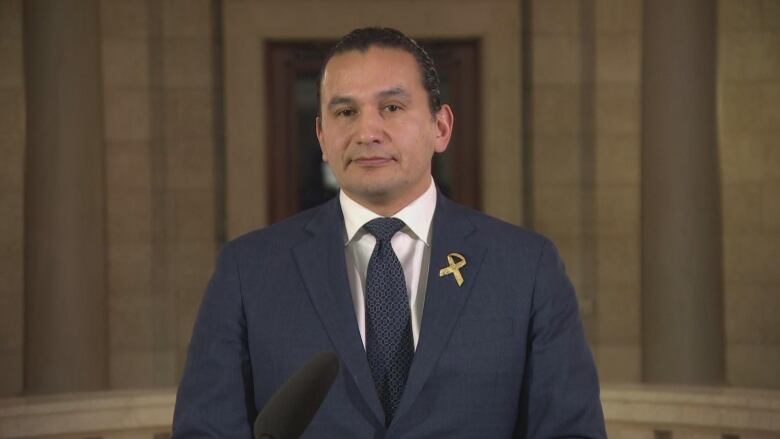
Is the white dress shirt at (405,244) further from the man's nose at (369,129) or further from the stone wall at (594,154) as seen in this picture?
the stone wall at (594,154)

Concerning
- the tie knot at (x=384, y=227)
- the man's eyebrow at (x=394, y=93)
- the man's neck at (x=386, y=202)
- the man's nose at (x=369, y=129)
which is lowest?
the tie knot at (x=384, y=227)

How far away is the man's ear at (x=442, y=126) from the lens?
6.45 feet

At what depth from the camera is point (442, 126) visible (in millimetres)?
1989

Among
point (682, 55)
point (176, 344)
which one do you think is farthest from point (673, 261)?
point (176, 344)

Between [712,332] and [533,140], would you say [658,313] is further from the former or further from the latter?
[533,140]

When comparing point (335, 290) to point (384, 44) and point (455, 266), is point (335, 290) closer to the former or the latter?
point (455, 266)

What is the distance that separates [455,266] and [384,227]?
Result: 0.15 metres

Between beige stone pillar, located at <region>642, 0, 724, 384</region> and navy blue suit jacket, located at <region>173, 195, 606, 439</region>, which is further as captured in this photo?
beige stone pillar, located at <region>642, 0, 724, 384</region>

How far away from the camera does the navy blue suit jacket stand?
5.90 feet

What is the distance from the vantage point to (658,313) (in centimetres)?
628

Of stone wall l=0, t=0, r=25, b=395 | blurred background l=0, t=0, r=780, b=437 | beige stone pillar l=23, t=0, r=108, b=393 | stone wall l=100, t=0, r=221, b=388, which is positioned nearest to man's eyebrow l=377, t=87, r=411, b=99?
beige stone pillar l=23, t=0, r=108, b=393

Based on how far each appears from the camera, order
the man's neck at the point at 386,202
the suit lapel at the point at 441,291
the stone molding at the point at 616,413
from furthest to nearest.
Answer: the stone molding at the point at 616,413
the man's neck at the point at 386,202
the suit lapel at the point at 441,291

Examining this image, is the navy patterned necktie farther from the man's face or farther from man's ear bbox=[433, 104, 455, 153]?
man's ear bbox=[433, 104, 455, 153]

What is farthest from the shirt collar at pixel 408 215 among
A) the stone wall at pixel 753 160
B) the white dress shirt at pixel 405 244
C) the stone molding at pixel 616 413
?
the stone wall at pixel 753 160
